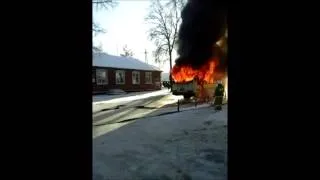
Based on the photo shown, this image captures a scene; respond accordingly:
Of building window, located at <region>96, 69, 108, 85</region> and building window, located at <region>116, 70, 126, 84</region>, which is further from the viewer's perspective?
building window, located at <region>116, 70, 126, 84</region>

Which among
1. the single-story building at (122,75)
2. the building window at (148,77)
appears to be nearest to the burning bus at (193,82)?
the single-story building at (122,75)

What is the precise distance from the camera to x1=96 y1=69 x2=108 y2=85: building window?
37.6m

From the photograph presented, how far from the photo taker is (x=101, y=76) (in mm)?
38000

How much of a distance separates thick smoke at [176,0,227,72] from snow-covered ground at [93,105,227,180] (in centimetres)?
325

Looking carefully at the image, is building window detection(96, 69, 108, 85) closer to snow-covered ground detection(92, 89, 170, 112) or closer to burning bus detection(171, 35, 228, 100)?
snow-covered ground detection(92, 89, 170, 112)

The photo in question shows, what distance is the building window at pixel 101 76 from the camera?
3757 cm

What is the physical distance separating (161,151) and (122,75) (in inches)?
1317

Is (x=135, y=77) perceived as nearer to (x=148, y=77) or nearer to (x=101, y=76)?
(x=148, y=77)

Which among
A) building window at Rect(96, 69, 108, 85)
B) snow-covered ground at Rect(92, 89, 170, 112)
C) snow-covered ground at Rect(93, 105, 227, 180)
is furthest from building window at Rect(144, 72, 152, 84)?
snow-covered ground at Rect(93, 105, 227, 180)

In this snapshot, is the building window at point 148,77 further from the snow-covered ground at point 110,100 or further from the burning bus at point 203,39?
the burning bus at point 203,39

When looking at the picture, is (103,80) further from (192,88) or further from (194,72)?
(194,72)
